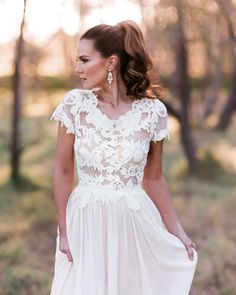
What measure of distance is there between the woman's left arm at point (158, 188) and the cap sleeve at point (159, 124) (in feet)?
0.16

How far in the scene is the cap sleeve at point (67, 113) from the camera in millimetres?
2945

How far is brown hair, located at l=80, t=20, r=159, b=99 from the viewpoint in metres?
2.92

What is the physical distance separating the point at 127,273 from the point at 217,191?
23.0 feet

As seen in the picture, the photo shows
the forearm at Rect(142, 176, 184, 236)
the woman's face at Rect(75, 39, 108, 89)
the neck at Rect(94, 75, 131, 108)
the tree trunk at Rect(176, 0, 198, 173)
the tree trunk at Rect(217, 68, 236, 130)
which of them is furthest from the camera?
the tree trunk at Rect(217, 68, 236, 130)

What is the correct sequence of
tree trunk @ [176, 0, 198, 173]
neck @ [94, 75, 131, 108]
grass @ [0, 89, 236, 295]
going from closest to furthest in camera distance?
neck @ [94, 75, 131, 108] → grass @ [0, 89, 236, 295] → tree trunk @ [176, 0, 198, 173]

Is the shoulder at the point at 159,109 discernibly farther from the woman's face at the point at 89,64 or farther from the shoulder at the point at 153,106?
the woman's face at the point at 89,64

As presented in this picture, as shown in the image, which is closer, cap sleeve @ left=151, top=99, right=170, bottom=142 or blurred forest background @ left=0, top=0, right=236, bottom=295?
cap sleeve @ left=151, top=99, right=170, bottom=142

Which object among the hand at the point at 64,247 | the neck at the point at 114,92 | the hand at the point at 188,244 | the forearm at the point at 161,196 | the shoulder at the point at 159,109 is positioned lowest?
the hand at the point at 188,244

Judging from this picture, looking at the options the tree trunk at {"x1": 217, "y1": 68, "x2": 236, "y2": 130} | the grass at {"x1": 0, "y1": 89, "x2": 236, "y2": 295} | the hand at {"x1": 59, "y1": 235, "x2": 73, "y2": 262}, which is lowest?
the tree trunk at {"x1": 217, "y1": 68, "x2": 236, "y2": 130}

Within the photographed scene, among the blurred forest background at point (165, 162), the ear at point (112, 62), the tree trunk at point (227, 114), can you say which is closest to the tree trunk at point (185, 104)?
the blurred forest background at point (165, 162)

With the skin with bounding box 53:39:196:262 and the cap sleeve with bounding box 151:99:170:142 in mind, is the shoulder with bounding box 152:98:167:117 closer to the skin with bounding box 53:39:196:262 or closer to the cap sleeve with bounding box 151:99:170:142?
the cap sleeve with bounding box 151:99:170:142

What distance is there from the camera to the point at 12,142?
9.98 meters

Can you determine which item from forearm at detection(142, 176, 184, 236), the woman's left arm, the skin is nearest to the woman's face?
the skin

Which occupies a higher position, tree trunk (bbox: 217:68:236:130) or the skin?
the skin
